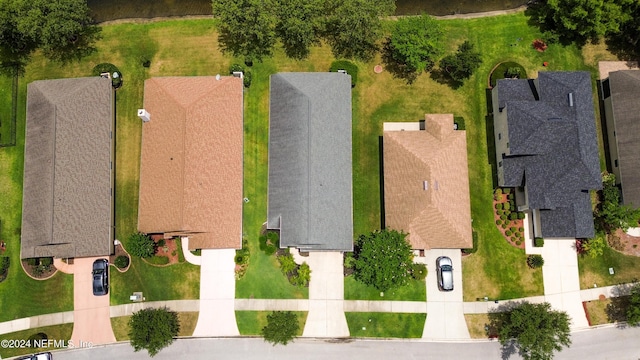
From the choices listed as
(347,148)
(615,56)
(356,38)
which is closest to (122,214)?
(347,148)

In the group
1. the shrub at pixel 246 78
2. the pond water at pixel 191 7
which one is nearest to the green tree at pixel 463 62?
the pond water at pixel 191 7

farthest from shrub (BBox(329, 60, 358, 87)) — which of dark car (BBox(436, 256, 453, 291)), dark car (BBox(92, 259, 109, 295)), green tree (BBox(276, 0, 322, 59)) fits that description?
dark car (BBox(92, 259, 109, 295))

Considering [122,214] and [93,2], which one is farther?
[93,2]

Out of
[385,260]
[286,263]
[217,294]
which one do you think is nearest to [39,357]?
[217,294]

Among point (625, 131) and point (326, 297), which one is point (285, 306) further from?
point (625, 131)

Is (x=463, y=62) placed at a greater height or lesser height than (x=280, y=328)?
greater

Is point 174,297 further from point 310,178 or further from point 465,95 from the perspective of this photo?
point 465,95
